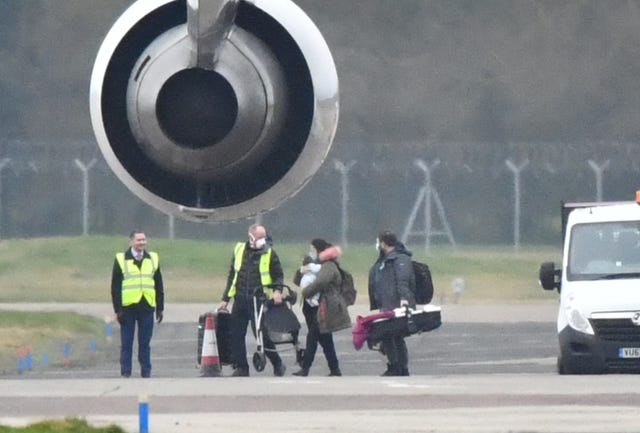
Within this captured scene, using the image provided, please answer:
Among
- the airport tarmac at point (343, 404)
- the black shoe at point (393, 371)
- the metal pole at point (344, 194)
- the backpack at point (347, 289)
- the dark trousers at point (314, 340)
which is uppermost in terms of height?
the metal pole at point (344, 194)

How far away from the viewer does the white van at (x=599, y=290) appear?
16984mm

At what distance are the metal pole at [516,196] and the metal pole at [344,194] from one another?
381 cm

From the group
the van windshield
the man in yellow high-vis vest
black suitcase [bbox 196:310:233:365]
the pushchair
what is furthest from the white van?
the man in yellow high-vis vest

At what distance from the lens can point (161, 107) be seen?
6199 millimetres

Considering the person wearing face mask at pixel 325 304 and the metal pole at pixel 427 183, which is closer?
the person wearing face mask at pixel 325 304

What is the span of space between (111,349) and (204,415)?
1509cm

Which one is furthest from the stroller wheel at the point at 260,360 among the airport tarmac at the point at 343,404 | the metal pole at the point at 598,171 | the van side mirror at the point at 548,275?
the metal pole at the point at 598,171

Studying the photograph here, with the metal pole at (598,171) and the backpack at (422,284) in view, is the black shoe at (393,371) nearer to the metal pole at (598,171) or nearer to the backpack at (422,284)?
the backpack at (422,284)

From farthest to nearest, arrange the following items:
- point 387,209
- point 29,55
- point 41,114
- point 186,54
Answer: point 387,209
point 41,114
point 29,55
point 186,54

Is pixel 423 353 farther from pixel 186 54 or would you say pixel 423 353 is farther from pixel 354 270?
pixel 186 54

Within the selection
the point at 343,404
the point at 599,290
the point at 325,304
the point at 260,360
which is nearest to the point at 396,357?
the point at 325,304

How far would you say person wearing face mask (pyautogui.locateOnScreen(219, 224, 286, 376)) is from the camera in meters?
17.0

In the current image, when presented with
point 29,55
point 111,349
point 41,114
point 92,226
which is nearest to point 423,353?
point 111,349

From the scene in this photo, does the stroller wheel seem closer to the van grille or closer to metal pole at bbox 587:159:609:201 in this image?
the van grille
